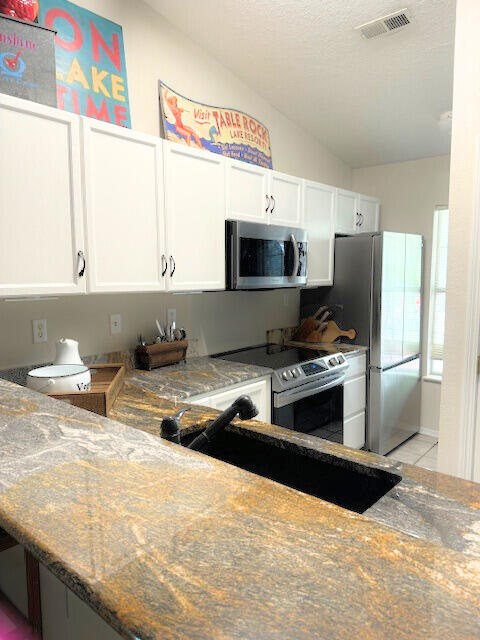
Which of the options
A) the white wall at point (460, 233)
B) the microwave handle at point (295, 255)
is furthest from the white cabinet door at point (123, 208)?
the white wall at point (460, 233)

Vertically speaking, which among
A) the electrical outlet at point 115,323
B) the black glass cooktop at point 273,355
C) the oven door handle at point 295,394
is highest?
the electrical outlet at point 115,323

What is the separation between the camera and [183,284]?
8.20 feet

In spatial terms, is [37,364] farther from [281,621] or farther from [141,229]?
[281,621]

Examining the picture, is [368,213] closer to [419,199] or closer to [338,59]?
[419,199]

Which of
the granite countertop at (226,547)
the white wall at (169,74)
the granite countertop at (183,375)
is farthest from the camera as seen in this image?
the white wall at (169,74)

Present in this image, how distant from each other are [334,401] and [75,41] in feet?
8.77

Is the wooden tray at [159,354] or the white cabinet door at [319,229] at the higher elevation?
the white cabinet door at [319,229]

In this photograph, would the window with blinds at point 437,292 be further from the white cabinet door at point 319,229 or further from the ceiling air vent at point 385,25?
the ceiling air vent at point 385,25

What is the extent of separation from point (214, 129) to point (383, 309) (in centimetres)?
183

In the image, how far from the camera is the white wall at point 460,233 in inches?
72.8

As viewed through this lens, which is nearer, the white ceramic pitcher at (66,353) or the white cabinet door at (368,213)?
the white ceramic pitcher at (66,353)

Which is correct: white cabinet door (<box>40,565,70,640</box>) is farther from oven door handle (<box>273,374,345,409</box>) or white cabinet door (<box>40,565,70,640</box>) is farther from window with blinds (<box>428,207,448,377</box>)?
window with blinds (<box>428,207,448,377</box>)

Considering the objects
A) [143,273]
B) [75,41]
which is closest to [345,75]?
[75,41]

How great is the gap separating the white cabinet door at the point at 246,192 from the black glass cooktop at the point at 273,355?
0.93 meters
